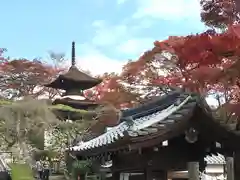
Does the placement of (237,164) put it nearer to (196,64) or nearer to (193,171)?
(193,171)

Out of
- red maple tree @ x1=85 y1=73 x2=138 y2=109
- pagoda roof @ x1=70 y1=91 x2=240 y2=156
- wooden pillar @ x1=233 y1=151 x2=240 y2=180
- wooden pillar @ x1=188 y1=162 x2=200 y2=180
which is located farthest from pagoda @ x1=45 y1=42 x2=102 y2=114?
wooden pillar @ x1=188 y1=162 x2=200 y2=180

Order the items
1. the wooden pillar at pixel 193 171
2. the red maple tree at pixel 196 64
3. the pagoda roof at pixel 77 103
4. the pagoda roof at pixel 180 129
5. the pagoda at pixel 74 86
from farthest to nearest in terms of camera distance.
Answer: the pagoda at pixel 74 86
the pagoda roof at pixel 77 103
the red maple tree at pixel 196 64
the wooden pillar at pixel 193 171
the pagoda roof at pixel 180 129

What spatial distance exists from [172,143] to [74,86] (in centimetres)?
2345

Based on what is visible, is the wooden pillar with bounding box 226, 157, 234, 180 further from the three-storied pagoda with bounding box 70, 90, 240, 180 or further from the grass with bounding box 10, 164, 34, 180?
the grass with bounding box 10, 164, 34, 180

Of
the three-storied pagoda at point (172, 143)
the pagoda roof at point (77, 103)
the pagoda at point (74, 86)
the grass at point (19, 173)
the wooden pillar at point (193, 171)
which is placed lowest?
the grass at point (19, 173)

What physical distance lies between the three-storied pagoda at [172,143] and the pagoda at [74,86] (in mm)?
19952

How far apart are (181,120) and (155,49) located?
18.3 meters

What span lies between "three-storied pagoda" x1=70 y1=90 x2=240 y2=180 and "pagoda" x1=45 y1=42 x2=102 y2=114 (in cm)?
1995

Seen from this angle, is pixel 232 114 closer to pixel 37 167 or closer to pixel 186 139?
pixel 186 139

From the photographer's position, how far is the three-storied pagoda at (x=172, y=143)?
7422mm

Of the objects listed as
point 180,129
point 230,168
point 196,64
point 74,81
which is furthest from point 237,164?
point 74,81

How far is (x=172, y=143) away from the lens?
823 centimetres

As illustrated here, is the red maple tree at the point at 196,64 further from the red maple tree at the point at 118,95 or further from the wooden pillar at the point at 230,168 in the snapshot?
the wooden pillar at the point at 230,168

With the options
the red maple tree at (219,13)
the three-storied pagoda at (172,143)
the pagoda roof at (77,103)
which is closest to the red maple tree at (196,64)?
the red maple tree at (219,13)
